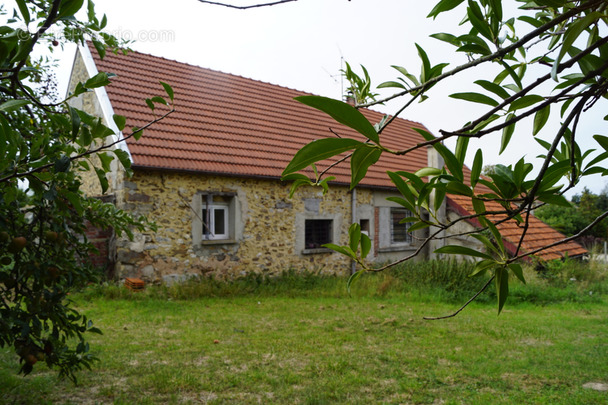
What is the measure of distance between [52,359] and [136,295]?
525 centimetres

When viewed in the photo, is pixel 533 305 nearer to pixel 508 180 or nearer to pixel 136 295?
pixel 136 295

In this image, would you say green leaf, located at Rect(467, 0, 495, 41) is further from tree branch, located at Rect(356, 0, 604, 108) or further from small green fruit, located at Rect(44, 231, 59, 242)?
small green fruit, located at Rect(44, 231, 59, 242)

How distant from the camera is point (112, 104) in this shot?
8.79 meters

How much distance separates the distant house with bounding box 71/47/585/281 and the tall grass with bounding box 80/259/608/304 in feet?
1.46

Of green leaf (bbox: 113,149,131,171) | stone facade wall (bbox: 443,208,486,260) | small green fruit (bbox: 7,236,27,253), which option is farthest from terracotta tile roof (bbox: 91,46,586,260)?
small green fruit (bbox: 7,236,27,253)

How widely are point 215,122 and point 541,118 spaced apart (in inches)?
379

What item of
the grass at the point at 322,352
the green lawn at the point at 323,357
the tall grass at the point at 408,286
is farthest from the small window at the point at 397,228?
the green lawn at the point at 323,357

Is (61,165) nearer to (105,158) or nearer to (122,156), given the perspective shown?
(105,158)

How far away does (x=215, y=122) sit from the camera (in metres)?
10.2

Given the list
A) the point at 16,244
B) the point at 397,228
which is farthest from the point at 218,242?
the point at 16,244

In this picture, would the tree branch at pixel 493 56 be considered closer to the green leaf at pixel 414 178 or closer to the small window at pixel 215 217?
the green leaf at pixel 414 178

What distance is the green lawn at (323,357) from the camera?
3.66m

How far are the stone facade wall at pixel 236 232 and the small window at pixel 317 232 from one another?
0.25 meters

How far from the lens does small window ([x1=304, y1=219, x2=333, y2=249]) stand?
34.5ft
